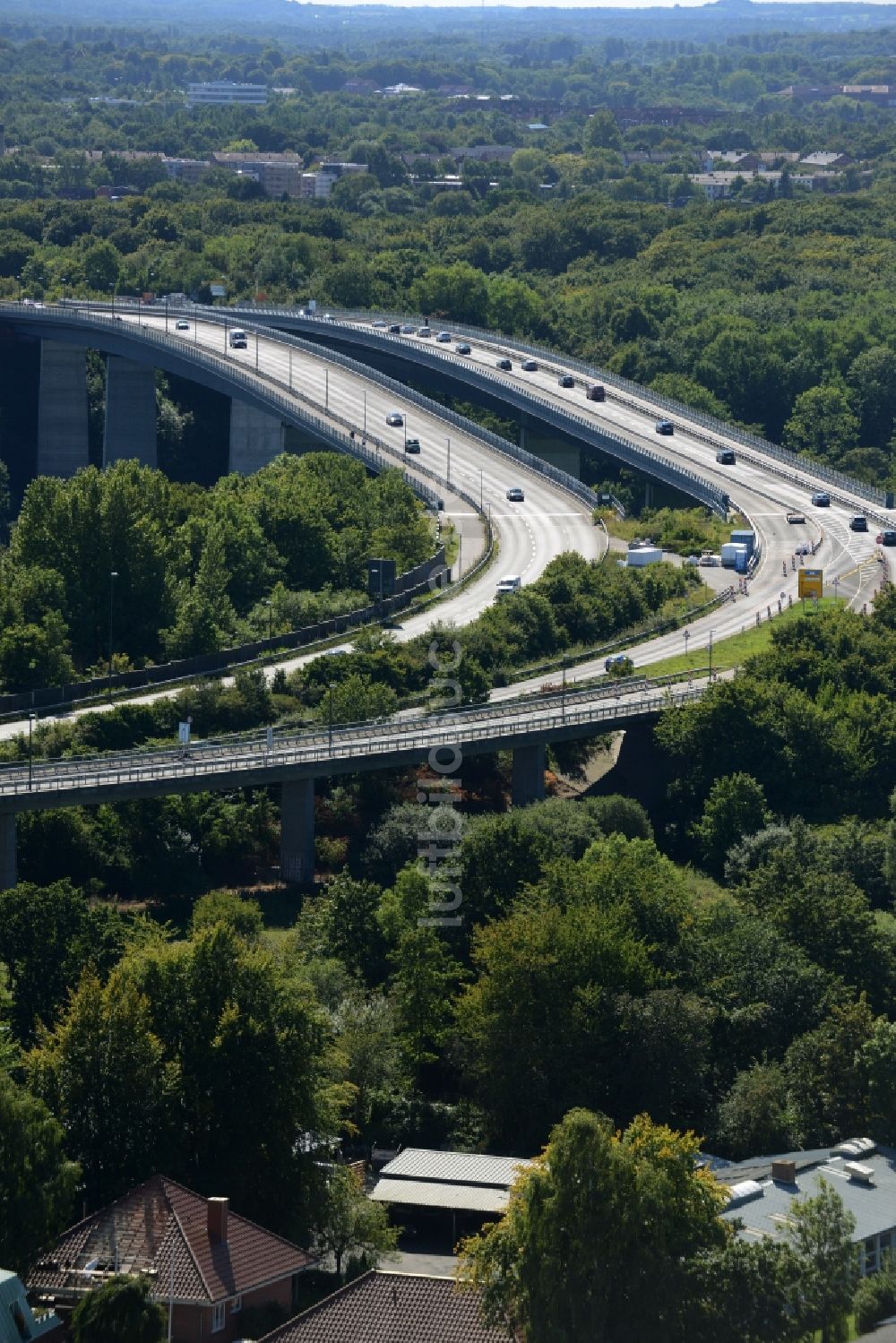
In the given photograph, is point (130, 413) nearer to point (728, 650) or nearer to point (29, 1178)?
point (728, 650)

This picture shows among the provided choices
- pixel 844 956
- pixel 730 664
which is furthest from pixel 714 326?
pixel 844 956

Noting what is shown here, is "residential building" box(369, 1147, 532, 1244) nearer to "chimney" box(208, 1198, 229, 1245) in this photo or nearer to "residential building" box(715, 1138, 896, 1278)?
"residential building" box(715, 1138, 896, 1278)

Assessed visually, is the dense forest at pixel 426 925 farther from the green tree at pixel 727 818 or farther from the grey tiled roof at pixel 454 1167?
the grey tiled roof at pixel 454 1167

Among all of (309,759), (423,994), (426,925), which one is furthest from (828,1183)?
(309,759)

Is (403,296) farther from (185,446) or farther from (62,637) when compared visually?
(62,637)

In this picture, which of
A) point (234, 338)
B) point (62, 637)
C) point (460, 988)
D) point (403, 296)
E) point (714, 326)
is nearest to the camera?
point (460, 988)

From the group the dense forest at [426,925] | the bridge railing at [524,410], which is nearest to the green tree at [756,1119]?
the dense forest at [426,925]

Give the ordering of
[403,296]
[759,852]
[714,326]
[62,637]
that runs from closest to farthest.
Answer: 1. [759,852]
2. [62,637]
3. [714,326]
4. [403,296]
